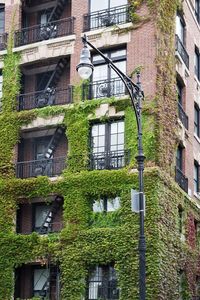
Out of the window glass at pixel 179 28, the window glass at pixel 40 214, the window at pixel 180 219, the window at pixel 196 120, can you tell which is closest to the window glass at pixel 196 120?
the window at pixel 196 120

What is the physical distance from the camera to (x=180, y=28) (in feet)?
130

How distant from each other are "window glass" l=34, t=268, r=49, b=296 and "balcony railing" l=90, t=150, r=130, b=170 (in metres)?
5.78

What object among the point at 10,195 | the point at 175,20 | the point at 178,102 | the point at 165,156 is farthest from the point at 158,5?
the point at 10,195

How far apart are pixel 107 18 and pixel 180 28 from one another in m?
5.21

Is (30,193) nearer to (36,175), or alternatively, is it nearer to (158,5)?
(36,175)

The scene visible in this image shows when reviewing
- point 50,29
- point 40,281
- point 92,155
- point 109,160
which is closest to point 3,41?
point 50,29

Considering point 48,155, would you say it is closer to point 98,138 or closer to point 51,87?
point 98,138

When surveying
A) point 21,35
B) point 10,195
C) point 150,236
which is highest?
point 21,35

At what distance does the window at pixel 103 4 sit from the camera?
3678 cm

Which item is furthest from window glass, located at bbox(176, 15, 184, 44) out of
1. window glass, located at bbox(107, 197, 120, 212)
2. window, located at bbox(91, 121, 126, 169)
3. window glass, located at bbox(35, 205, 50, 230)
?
window glass, located at bbox(35, 205, 50, 230)

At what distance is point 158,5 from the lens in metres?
35.8

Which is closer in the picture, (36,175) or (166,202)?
(166,202)

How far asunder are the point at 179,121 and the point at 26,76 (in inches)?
349

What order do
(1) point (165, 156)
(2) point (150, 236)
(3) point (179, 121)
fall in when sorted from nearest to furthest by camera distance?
(2) point (150, 236) → (1) point (165, 156) → (3) point (179, 121)
